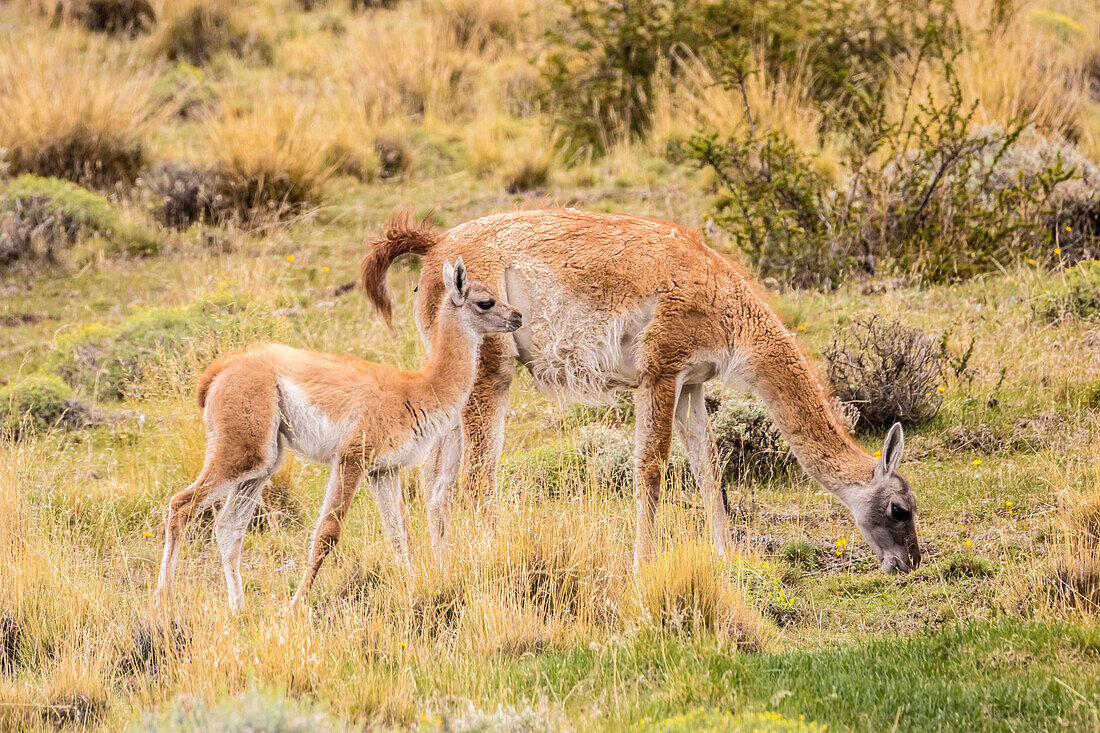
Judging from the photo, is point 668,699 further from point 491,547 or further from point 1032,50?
point 1032,50

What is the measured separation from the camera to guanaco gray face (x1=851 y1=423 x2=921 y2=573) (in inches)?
262

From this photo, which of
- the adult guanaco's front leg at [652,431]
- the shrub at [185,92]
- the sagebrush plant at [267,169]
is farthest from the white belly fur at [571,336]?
the shrub at [185,92]

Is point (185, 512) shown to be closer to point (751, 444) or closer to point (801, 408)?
point (801, 408)

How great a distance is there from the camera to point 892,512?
667cm

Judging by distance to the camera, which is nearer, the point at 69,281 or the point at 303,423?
the point at 303,423

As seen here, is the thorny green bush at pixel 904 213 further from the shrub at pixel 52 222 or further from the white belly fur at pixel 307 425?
the shrub at pixel 52 222

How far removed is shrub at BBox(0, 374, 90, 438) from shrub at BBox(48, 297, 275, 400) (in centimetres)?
25

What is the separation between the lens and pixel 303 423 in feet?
20.9

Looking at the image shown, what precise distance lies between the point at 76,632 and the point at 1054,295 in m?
8.15

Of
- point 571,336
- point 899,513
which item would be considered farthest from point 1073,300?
point 571,336

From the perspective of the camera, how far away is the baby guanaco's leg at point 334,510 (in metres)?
6.21

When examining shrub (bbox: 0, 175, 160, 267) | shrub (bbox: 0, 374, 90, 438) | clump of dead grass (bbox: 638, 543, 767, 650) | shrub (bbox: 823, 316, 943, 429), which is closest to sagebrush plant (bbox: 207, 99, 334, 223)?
shrub (bbox: 0, 175, 160, 267)

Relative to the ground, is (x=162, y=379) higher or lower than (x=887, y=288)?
lower

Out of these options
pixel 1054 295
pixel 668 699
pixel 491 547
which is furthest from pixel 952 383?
pixel 668 699
